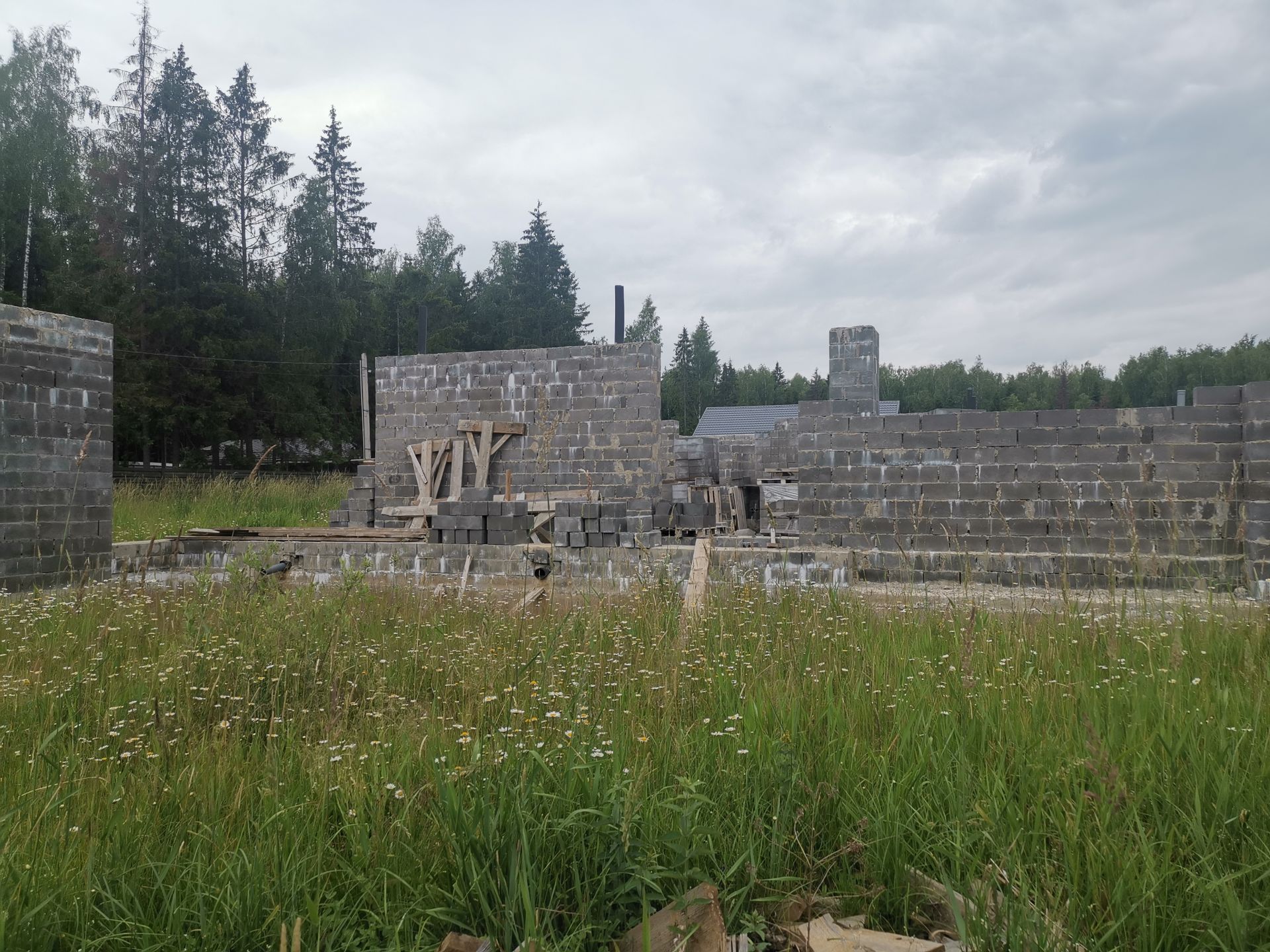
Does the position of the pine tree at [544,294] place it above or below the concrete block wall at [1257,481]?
above

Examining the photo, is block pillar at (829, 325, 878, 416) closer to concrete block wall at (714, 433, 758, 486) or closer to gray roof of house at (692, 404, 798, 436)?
concrete block wall at (714, 433, 758, 486)

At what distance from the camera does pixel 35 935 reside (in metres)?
2.17

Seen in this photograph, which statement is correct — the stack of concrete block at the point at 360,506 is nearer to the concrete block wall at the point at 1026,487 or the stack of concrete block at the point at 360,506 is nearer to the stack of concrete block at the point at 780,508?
the stack of concrete block at the point at 780,508

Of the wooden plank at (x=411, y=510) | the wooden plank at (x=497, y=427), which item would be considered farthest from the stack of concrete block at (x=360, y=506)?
the wooden plank at (x=497, y=427)

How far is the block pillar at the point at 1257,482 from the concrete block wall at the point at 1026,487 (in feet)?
0.10

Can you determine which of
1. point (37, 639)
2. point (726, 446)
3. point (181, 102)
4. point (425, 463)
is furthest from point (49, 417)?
point (181, 102)

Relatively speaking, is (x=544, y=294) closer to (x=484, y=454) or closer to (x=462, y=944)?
(x=484, y=454)

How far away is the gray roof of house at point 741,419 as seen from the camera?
Result: 44219 mm

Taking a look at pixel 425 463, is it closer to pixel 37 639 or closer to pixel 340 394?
pixel 37 639

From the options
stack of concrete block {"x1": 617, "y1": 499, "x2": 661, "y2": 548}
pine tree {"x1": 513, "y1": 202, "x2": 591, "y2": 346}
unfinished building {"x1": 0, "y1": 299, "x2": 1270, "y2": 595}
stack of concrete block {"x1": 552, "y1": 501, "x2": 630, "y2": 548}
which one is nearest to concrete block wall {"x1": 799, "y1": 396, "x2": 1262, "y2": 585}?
unfinished building {"x1": 0, "y1": 299, "x2": 1270, "y2": 595}

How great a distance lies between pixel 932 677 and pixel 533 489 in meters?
12.8

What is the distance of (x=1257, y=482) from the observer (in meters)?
8.81

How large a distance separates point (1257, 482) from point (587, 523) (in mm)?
7755

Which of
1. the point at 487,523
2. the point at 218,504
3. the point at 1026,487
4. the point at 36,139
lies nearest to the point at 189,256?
the point at 36,139
